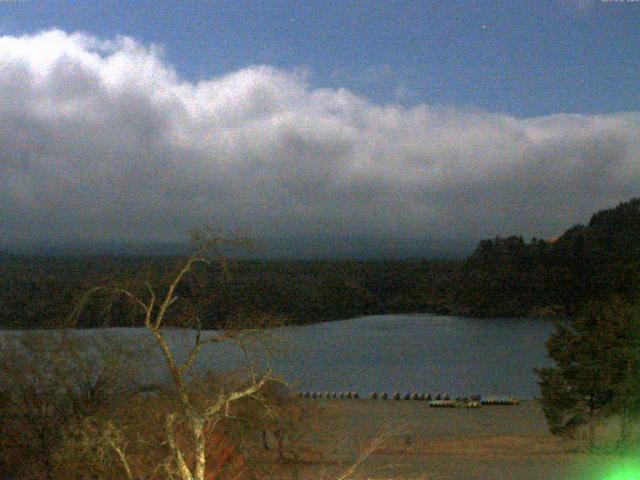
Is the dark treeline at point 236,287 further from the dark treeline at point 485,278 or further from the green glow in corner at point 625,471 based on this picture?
the green glow in corner at point 625,471

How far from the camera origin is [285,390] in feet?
59.3

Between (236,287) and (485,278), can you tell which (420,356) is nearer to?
(236,287)

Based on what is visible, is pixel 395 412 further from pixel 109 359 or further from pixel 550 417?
pixel 109 359

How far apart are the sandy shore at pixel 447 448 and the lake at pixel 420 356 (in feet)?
20.6

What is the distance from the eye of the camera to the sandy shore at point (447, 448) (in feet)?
54.3

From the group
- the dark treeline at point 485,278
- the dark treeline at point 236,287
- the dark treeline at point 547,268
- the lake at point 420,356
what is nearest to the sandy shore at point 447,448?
the dark treeline at point 236,287

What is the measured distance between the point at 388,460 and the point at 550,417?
4.63 metres

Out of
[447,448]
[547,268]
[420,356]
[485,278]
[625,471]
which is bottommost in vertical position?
[420,356]

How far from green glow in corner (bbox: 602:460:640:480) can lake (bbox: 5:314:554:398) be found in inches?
570

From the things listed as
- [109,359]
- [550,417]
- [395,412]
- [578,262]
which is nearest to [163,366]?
[109,359]

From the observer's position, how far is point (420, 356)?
54.1 m

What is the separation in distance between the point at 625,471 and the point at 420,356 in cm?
3715

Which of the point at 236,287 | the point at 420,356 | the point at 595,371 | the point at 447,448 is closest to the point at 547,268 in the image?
the point at 420,356

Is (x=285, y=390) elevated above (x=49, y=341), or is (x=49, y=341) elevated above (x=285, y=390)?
(x=49, y=341)
